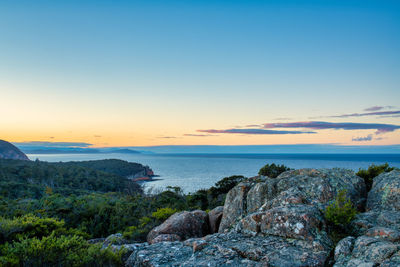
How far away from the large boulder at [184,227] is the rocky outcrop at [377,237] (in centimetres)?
530

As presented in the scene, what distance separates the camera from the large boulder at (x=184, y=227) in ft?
29.8

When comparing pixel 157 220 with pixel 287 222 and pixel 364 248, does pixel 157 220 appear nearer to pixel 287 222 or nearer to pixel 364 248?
pixel 287 222

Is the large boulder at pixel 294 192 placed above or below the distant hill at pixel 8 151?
above

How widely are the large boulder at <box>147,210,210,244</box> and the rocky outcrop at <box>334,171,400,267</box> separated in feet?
17.4

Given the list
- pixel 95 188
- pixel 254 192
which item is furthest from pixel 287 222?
pixel 95 188

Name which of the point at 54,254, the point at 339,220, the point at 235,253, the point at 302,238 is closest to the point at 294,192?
the point at 339,220

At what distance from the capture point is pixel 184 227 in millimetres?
9320

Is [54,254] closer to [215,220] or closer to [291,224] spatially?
[291,224]

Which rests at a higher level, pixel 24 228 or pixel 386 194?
pixel 386 194

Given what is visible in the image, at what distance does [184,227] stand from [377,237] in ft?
20.0

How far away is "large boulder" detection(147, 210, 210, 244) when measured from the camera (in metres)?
9.07

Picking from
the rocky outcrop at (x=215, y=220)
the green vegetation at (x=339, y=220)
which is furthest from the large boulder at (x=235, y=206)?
the green vegetation at (x=339, y=220)

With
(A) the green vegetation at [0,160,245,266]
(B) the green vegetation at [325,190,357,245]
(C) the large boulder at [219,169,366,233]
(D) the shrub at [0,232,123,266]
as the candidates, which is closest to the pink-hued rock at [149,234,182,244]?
(C) the large boulder at [219,169,366,233]

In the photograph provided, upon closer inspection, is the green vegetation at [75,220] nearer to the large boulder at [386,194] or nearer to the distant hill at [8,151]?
the large boulder at [386,194]
